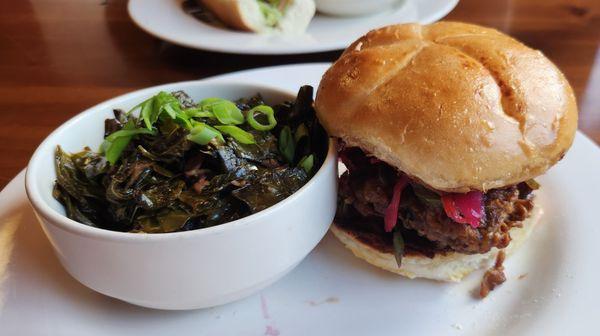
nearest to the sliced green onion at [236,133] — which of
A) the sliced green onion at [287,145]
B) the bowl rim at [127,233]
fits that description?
the sliced green onion at [287,145]

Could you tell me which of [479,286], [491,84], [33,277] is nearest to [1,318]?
[33,277]

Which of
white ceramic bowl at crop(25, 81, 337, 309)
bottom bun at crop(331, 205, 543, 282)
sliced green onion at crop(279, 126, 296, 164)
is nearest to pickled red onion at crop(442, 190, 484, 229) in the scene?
bottom bun at crop(331, 205, 543, 282)

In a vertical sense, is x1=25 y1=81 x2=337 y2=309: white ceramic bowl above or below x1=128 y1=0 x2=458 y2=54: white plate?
above

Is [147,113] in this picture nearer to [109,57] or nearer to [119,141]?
[119,141]

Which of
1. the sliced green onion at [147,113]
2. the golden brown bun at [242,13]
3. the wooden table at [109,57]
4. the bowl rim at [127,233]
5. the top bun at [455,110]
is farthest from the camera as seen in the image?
the golden brown bun at [242,13]

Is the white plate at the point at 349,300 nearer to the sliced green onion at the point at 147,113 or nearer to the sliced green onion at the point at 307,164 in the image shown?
the sliced green onion at the point at 307,164

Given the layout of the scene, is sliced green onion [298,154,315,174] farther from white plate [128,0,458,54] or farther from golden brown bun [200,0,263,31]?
golden brown bun [200,0,263,31]

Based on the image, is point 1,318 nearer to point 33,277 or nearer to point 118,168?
point 33,277
